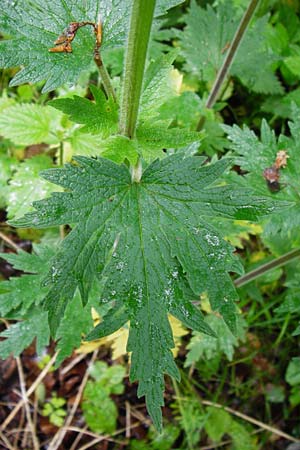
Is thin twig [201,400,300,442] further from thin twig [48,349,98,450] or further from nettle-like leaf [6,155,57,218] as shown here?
nettle-like leaf [6,155,57,218]

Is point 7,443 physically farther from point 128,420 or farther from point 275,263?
point 275,263

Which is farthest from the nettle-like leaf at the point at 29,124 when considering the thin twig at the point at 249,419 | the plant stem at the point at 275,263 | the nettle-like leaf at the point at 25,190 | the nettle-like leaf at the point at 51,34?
the thin twig at the point at 249,419

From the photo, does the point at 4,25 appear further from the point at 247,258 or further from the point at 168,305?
the point at 247,258

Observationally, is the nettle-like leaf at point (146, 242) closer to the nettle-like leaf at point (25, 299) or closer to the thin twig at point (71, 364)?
the nettle-like leaf at point (25, 299)

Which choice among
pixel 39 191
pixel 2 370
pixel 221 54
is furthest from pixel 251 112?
pixel 2 370

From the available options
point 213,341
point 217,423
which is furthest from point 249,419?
point 213,341

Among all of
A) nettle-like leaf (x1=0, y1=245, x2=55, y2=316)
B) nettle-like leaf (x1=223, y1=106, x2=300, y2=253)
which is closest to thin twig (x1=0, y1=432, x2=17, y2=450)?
nettle-like leaf (x1=0, y1=245, x2=55, y2=316)

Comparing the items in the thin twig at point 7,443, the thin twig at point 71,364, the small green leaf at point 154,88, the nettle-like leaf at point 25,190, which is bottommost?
the thin twig at point 7,443
